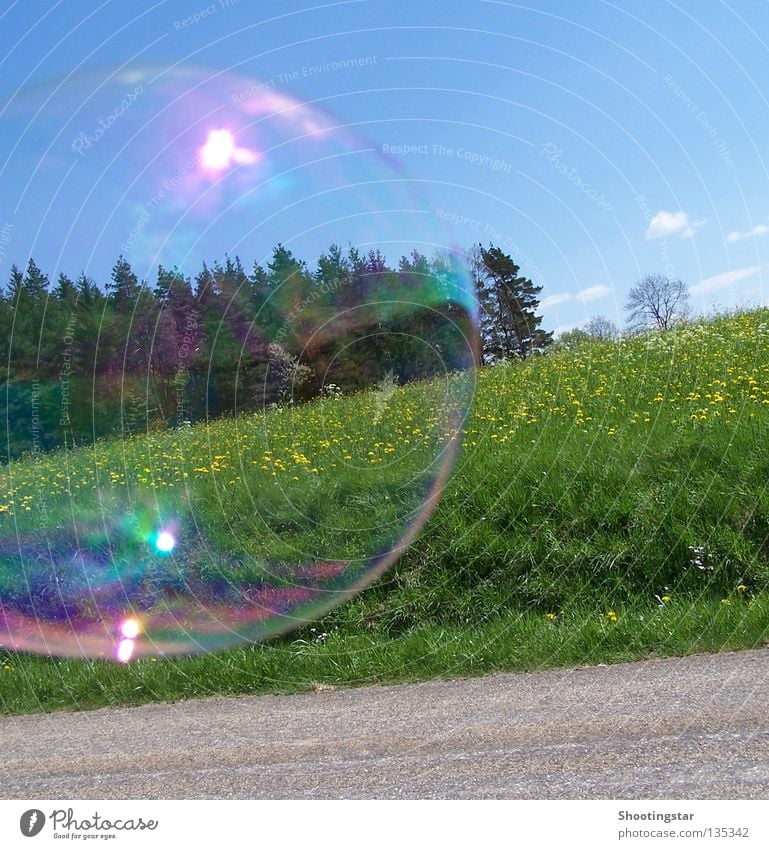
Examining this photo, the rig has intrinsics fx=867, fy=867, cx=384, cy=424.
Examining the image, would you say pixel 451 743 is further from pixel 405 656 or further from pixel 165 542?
pixel 165 542

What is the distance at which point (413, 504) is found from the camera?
742cm

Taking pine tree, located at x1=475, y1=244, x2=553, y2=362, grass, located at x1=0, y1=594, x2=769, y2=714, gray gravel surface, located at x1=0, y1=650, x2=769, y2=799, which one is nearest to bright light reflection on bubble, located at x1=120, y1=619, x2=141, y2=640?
grass, located at x1=0, y1=594, x2=769, y2=714

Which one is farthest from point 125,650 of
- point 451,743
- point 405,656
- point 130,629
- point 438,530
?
point 451,743

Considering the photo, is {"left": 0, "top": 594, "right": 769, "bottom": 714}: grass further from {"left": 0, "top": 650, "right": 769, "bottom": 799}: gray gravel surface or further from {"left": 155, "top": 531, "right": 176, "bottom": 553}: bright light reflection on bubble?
{"left": 155, "top": 531, "right": 176, "bottom": 553}: bright light reflection on bubble

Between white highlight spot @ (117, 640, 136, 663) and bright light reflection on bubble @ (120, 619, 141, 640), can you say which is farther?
bright light reflection on bubble @ (120, 619, 141, 640)

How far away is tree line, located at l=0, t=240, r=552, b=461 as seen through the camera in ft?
22.5

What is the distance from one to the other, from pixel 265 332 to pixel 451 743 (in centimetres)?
408

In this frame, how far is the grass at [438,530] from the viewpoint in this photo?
588cm

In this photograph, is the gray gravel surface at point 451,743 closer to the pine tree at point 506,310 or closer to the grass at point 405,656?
the grass at point 405,656

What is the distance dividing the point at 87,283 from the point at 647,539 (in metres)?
5.62

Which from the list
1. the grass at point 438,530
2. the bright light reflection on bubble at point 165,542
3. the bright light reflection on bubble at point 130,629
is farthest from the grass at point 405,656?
the bright light reflection on bubble at point 165,542

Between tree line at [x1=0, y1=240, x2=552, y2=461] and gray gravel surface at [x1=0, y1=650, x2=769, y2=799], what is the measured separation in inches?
117

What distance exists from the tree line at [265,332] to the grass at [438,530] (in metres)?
0.56

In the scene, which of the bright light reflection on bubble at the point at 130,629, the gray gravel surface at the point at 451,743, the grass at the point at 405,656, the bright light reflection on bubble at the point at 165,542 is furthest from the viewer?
the bright light reflection on bubble at the point at 165,542
